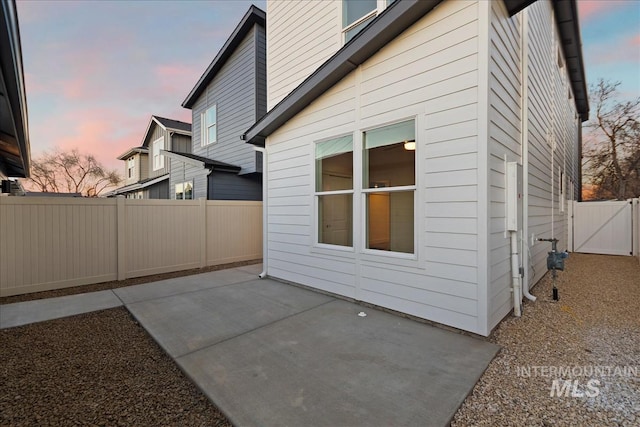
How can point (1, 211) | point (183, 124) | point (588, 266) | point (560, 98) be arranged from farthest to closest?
point (183, 124) < point (560, 98) < point (588, 266) < point (1, 211)

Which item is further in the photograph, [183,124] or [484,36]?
[183,124]

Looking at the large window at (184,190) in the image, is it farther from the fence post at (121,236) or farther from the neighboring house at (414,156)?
the neighboring house at (414,156)

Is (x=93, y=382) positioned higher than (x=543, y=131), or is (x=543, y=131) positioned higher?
(x=543, y=131)

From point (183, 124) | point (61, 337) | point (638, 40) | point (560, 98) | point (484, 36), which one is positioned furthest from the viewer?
point (183, 124)

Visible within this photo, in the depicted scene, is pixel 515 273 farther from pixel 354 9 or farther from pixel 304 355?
pixel 354 9

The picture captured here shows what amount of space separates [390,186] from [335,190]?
1.07 meters

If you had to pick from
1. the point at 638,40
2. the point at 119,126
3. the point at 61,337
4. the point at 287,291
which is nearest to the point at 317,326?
the point at 287,291

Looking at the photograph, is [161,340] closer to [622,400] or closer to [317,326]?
[317,326]

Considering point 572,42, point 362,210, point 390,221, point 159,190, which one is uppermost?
point 572,42

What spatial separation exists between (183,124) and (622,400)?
1772 cm

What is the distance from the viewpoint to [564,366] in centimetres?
245

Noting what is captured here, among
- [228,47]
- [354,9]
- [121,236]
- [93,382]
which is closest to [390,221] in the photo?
[93,382]

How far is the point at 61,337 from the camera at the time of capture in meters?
3.20

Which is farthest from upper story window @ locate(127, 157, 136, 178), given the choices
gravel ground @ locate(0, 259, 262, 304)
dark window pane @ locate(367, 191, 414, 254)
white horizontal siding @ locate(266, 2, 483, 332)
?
dark window pane @ locate(367, 191, 414, 254)
